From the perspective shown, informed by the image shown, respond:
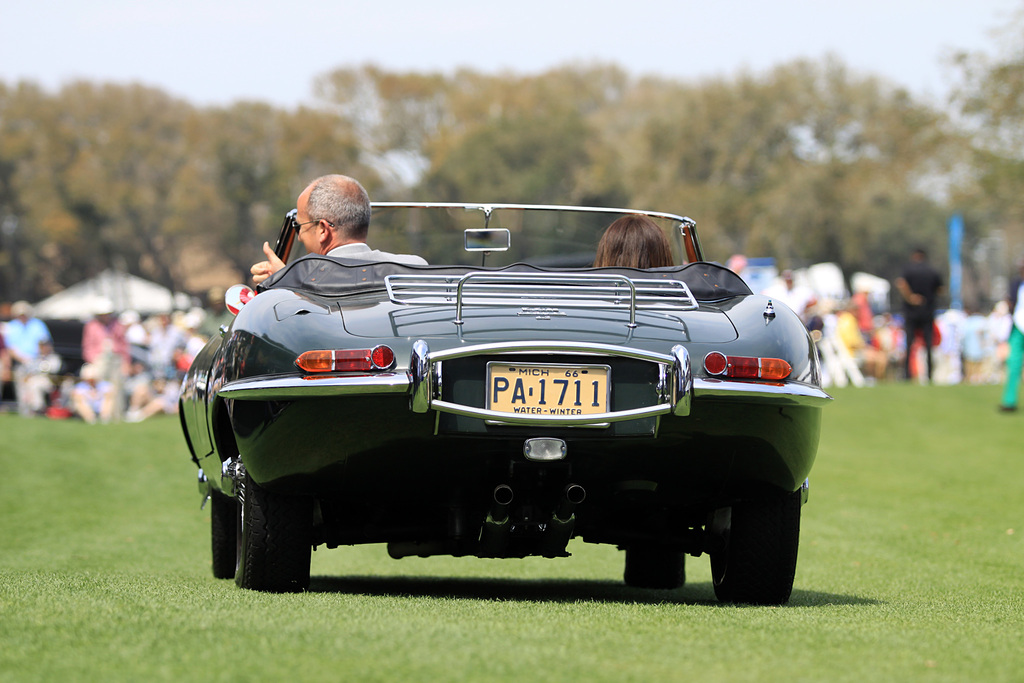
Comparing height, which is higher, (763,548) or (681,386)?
(681,386)

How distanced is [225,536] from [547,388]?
2.70 metres

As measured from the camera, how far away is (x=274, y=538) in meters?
4.54

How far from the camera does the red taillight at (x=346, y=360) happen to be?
3916 millimetres

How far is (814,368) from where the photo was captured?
4340 millimetres

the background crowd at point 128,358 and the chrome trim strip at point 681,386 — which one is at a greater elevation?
the chrome trim strip at point 681,386

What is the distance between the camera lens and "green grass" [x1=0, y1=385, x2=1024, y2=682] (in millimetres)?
2918

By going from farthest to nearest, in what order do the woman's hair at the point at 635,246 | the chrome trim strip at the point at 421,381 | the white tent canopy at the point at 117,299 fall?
the white tent canopy at the point at 117,299 < the woman's hair at the point at 635,246 < the chrome trim strip at the point at 421,381

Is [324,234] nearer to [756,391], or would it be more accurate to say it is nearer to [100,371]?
[756,391]

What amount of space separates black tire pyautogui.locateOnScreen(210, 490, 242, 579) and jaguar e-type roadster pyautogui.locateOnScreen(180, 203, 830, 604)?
3.97 ft

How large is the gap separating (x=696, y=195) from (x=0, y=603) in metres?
53.7

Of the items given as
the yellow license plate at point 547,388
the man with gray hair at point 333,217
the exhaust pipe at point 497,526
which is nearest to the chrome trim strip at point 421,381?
the yellow license plate at point 547,388

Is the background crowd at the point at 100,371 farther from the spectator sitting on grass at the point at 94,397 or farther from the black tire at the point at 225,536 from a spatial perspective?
the black tire at the point at 225,536

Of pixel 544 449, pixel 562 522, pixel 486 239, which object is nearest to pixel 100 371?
pixel 486 239

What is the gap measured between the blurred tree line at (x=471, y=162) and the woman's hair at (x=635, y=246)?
47.7 m
